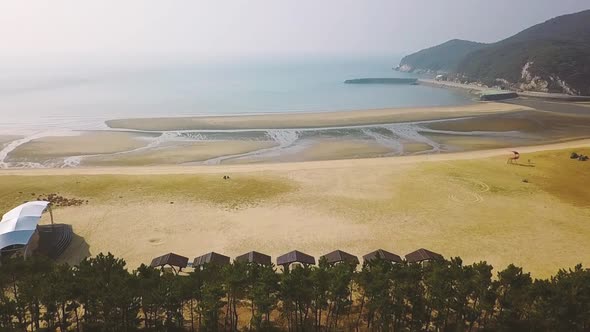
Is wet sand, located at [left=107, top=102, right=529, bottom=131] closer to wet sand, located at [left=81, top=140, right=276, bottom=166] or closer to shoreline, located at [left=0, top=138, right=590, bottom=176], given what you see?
wet sand, located at [left=81, top=140, right=276, bottom=166]

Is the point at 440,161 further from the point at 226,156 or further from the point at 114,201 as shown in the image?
the point at 114,201

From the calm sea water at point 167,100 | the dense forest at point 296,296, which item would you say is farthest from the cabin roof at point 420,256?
the calm sea water at point 167,100

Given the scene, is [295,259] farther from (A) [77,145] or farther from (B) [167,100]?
(B) [167,100]

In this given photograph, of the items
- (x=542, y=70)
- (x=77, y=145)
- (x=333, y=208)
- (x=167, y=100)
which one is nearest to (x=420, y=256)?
(x=333, y=208)

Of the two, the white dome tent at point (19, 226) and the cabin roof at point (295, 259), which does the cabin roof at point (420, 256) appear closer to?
the cabin roof at point (295, 259)

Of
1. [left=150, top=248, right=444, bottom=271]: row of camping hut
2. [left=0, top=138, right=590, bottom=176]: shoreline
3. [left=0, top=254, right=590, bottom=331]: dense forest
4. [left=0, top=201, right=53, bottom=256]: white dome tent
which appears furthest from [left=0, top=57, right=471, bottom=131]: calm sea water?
[left=0, top=254, right=590, bottom=331]: dense forest

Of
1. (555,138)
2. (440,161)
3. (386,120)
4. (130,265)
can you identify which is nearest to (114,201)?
(130,265)
